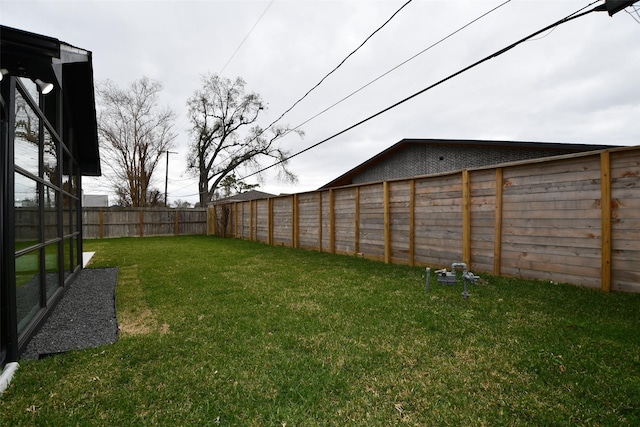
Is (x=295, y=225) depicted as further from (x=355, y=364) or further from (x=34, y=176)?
(x=355, y=364)

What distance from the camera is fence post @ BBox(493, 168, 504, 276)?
4.91 m

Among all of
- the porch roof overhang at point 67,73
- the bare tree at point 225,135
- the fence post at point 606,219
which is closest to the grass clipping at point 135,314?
the porch roof overhang at point 67,73

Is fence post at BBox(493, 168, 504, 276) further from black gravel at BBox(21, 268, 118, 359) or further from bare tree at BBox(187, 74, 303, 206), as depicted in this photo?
bare tree at BBox(187, 74, 303, 206)

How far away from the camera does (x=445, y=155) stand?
39.0 feet

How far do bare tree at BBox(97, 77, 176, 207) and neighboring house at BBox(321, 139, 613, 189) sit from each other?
15.8 metres

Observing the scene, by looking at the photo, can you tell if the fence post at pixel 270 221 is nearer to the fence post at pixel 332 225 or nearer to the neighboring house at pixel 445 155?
the fence post at pixel 332 225

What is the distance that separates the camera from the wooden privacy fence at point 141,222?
15539 millimetres

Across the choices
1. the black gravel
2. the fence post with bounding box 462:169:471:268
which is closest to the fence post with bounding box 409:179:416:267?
the fence post with bounding box 462:169:471:268

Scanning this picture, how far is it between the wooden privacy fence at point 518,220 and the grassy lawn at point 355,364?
1.71 ft

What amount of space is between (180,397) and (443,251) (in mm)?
5097

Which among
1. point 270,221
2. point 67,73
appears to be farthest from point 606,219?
point 270,221

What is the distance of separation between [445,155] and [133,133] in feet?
69.8

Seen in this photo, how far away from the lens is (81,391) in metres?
1.98

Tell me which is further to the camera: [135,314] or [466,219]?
[466,219]
